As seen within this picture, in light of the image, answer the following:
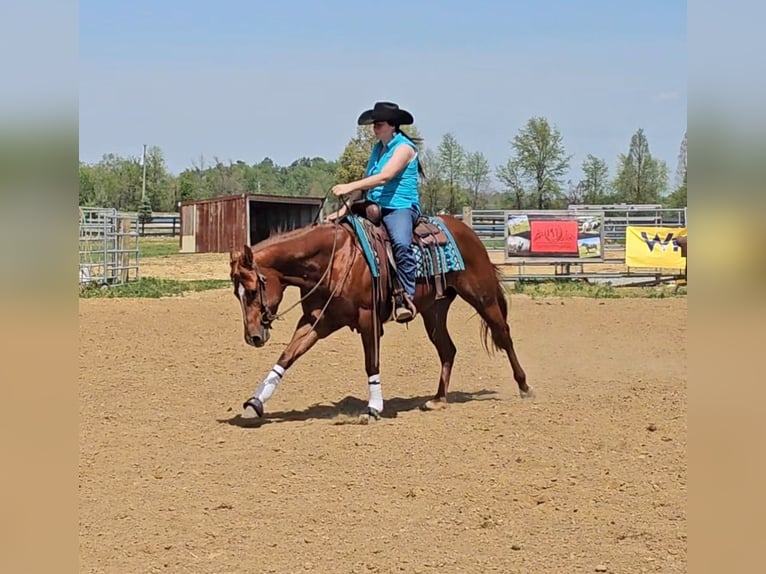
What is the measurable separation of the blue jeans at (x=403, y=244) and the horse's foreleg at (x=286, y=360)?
0.76 meters

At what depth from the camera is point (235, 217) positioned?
38.1 m

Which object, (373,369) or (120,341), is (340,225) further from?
(120,341)

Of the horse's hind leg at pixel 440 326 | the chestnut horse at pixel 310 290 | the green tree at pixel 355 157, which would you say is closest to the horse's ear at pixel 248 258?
the chestnut horse at pixel 310 290

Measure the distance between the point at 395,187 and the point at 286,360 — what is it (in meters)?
1.72

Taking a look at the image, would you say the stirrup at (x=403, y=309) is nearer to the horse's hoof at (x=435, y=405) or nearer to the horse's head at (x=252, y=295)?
the horse's hoof at (x=435, y=405)

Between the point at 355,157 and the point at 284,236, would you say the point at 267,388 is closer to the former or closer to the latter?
the point at 284,236

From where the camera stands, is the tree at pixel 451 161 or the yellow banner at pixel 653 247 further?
the tree at pixel 451 161

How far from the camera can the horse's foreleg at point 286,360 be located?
697 cm

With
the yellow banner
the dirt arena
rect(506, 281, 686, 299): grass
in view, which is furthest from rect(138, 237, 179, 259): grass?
the dirt arena

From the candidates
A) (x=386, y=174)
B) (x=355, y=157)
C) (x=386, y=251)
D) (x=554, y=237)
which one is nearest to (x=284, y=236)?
(x=386, y=251)

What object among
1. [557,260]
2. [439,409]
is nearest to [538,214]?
[557,260]

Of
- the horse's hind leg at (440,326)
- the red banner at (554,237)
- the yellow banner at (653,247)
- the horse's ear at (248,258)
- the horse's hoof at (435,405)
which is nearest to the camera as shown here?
the horse's ear at (248,258)

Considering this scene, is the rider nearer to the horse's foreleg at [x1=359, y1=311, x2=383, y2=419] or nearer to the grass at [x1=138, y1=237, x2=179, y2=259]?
the horse's foreleg at [x1=359, y1=311, x2=383, y2=419]
